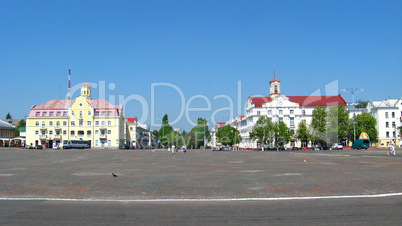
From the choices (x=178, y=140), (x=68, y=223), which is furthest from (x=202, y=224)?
(x=178, y=140)

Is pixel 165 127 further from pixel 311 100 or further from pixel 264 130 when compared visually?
pixel 311 100

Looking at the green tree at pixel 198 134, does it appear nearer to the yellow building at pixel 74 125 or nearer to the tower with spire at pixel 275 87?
the tower with spire at pixel 275 87

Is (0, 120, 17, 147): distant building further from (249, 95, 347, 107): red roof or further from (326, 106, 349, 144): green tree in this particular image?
(326, 106, 349, 144): green tree

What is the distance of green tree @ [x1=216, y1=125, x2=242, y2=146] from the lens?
381 ft

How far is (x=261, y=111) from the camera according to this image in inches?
4222

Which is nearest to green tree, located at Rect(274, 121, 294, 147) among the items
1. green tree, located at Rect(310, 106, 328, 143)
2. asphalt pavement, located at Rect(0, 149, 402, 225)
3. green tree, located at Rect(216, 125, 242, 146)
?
green tree, located at Rect(310, 106, 328, 143)

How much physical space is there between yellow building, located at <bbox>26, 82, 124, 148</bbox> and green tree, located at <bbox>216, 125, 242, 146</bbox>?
3763 centimetres

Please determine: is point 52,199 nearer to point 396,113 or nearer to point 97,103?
point 97,103

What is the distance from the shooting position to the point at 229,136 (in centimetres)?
11831

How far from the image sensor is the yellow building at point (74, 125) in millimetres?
99250

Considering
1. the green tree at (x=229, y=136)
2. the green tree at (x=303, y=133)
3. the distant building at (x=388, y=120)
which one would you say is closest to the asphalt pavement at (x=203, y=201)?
the green tree at (x=303, y=133)

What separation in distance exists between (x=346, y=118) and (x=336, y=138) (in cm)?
583

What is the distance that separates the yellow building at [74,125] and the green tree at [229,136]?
123ft

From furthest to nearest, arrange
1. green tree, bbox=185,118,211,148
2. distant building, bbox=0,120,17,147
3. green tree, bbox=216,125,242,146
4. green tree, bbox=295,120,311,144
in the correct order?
1. green tree, bbox=185,118,211,148
2. green tree, bbox=216,125,242,146
3. distant building, bbox=0,120,17,147
4. green tree, bbox=295,120,311,144
